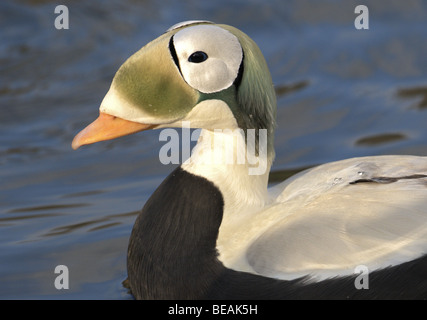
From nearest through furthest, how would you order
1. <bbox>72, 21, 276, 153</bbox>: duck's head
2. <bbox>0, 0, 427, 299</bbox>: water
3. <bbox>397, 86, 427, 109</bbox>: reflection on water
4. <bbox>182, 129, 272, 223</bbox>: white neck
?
<bbox>72, 21, 276, 153</bbox>: duck's head < <bbox>182, 129, 272, 223</bbox>: white neck < <bbox>0, 0, 427, 299</bbox>: water < <bbox>397, 86, 427, 109</bbox>: reflection on water

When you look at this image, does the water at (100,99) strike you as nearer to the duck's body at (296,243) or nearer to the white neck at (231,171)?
the duck's body at (296,243)

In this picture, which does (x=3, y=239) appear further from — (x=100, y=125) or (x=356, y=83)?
(x=356, y=83)

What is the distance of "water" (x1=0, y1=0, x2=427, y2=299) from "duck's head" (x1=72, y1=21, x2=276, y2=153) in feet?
2.93

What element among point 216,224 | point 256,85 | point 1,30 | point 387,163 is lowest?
point 216,224

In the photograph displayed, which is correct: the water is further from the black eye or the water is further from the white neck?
the black eye

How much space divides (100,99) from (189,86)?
296cm

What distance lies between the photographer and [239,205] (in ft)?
11.5

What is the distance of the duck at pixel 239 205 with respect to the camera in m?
3.24

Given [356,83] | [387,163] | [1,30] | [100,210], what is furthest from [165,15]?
[387,163]

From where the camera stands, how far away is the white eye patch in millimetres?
3217

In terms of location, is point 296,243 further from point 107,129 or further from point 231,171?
point 107,129

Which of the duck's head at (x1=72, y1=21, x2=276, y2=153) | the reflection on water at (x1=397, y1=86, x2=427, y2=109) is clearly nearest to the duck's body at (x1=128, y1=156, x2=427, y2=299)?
the duck's head at (x1=72, y1=21, x2=276, y2=153)
